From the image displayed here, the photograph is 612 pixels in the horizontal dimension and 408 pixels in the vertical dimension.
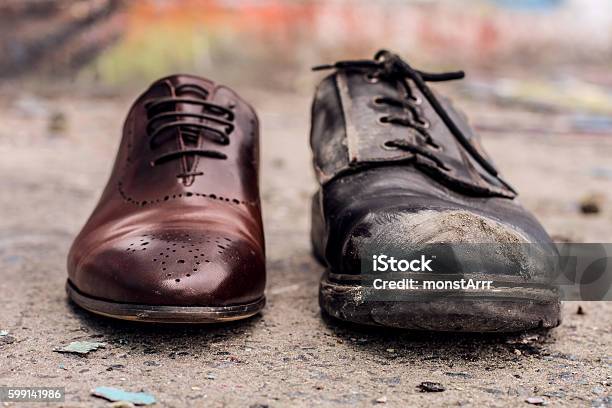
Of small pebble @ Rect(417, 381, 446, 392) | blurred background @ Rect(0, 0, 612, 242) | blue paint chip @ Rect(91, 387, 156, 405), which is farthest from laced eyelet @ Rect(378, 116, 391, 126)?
blurred background @ Rect(0, 0, 612, 242)

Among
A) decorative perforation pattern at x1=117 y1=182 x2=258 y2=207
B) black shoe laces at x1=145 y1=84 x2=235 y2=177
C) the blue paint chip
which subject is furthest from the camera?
black shoe laces at x1=145 y1=84 x2=235 y2=177

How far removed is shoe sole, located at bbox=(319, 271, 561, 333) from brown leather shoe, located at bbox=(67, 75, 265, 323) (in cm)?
22

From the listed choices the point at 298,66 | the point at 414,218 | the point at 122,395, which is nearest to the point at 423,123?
the point at 414,218

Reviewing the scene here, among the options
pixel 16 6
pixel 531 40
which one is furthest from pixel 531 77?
pixel 16 6

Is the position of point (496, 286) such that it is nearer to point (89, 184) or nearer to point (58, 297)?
point (58, 297)

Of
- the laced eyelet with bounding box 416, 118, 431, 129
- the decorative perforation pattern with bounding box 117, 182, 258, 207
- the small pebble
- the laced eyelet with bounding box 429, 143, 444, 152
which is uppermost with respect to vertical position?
the laced eyelet with bounding box 416, 118, 431, 129

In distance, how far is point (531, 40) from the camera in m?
7.43

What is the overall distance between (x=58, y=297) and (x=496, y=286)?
887 millimetres

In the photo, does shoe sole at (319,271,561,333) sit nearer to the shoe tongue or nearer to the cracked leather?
the cracked leather

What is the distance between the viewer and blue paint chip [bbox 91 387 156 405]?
43.3 inches

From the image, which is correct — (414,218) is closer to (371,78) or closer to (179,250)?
(179,250)

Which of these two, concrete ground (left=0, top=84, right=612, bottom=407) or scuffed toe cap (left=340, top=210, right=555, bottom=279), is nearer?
concrete ground (left=0, top=84, right=612, bottom=407)

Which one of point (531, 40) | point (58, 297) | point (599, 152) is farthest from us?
point (531, 40)

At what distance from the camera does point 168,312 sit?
126 centimetres
